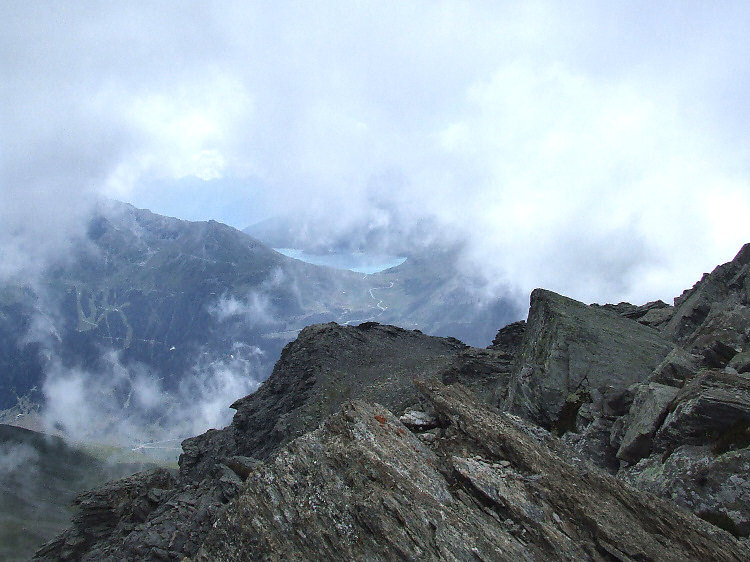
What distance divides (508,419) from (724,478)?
9.07 metres

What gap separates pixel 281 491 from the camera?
16016mm

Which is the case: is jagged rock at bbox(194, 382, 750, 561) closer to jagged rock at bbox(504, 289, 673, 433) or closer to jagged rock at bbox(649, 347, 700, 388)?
jagged rock at bbox(649, 347, 700, 388)

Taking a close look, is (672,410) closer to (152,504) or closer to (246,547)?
(246,547)

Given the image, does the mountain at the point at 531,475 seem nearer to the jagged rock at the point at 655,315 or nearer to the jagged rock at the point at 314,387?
the jagged rock at the point at 655,315

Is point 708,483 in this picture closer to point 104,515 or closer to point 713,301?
point 713,301

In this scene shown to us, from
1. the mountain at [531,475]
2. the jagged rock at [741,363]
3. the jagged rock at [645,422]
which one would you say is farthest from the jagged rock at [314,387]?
the jagged rock at [741,363]

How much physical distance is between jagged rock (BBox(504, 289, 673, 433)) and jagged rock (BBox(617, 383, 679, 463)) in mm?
7683

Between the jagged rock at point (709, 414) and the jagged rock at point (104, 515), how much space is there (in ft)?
170

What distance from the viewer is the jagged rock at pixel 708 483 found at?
17.4 metres

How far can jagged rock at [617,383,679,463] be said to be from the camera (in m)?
22.9

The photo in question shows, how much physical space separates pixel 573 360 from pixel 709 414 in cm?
1656

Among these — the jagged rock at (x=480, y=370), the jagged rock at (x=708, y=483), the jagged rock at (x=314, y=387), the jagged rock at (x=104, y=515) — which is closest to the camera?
the jagged rock at (x=708, y=483)

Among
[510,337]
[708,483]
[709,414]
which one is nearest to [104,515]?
[708,483]

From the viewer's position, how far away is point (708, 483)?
61.2ft
